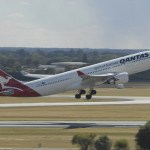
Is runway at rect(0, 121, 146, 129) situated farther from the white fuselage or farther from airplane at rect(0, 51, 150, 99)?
the white fuselage

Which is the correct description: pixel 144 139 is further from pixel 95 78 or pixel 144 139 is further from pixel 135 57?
pixel 95 78

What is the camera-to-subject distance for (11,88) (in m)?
106

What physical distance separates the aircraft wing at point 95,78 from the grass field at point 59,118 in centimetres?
555

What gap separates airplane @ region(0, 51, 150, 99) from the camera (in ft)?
342

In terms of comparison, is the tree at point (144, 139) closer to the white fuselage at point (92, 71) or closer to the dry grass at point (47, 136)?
the dry grass at point (47, 136)

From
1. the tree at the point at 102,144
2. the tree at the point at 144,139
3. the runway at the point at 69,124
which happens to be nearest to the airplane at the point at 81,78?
the runway at the point at 69,124

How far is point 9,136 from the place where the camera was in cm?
8362

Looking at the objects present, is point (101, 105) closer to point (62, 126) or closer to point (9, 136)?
point (62, 126)

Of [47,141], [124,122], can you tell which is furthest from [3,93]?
[47,141]

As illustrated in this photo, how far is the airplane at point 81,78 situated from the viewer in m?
104

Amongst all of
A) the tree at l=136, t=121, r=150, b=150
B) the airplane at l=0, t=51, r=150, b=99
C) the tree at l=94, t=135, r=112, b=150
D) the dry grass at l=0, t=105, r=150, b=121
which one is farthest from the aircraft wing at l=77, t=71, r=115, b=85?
the tree at l=94, t=135, r=112, b=150

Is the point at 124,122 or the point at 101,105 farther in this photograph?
the point at 101,105

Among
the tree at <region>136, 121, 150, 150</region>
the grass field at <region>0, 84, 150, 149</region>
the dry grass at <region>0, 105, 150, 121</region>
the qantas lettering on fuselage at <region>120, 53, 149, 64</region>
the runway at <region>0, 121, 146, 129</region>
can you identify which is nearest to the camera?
the tree at <region>136, 121, 150, 150</region>

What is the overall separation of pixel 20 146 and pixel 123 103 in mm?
66967
